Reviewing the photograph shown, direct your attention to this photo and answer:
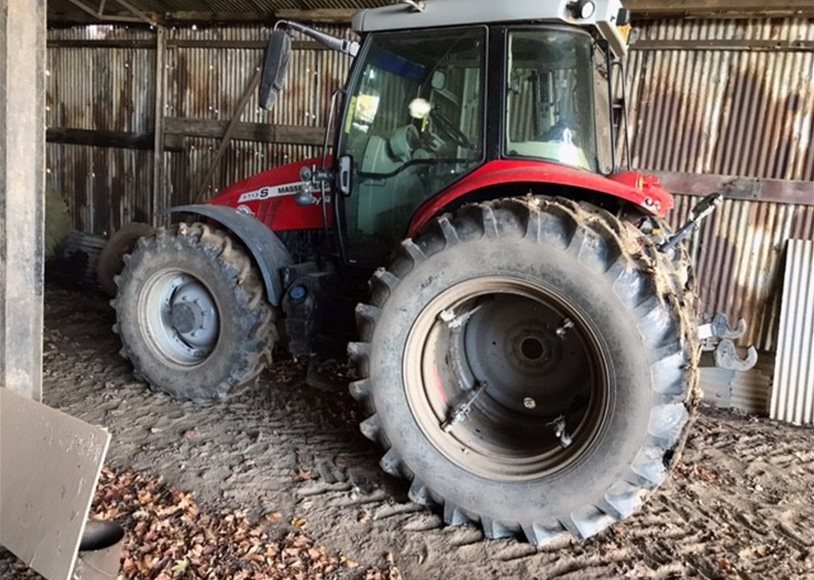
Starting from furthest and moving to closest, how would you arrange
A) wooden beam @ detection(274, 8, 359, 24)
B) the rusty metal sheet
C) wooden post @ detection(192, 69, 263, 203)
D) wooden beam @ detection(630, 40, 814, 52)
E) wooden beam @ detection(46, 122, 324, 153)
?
wooden post @ detection(192, 69, 263, 203)
wooden beam @ detection(46, 122, 324, 153)
wooden beam @ detection(274, 8, 359, 24)
the rusty metal sheet
wooden beam @ detection(630, 40, 814, 52)

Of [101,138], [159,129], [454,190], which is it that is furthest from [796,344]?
[101,138]

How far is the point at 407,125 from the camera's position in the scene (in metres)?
3.62

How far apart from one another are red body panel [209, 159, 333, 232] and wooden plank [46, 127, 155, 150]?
3.79 meters

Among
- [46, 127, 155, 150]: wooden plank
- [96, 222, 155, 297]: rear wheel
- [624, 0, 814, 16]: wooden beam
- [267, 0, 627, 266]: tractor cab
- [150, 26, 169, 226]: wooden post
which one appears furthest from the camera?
[46, 127, 155, 150]: wooden plank

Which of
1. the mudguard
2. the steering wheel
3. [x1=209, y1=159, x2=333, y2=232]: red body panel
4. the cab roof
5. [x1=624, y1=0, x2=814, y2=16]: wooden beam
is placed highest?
[x1=624, y1=0, x2=814, y2=16]: wooden beam

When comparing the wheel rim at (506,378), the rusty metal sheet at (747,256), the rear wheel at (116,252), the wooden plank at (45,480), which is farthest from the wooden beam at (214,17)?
the wooden plank at (45,480)

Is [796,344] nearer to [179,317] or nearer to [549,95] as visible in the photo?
[549,95]

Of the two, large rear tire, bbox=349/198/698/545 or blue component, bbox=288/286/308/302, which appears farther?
blue component, bbox=288/286/308/302

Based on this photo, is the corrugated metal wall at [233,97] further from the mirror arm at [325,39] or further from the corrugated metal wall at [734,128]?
the corrugated metal wall at [734,128]

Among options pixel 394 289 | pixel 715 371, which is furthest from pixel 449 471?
pixel 715 371

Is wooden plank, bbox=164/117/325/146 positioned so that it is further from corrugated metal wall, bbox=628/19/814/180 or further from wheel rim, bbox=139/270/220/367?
corrugated metal wall, bbox=628/19/814/180

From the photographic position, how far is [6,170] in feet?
8.70

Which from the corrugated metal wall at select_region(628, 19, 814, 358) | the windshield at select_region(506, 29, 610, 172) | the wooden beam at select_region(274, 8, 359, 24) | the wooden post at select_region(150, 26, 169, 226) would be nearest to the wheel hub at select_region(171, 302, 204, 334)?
the windshield at select_region(506, 29, 610, 172)

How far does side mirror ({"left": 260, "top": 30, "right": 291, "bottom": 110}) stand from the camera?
3.27m
